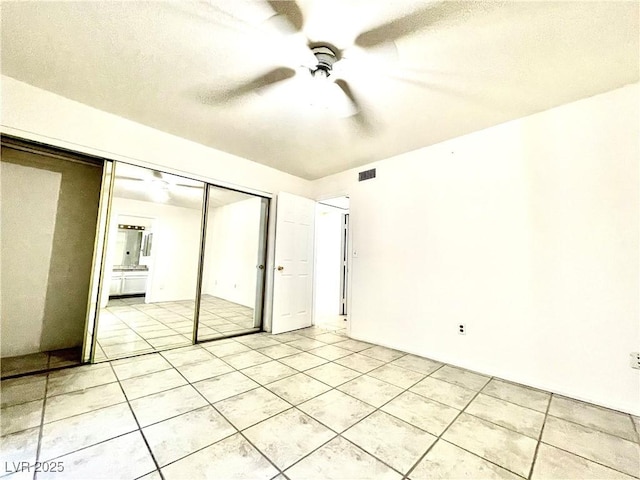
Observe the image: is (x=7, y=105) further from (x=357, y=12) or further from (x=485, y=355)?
(x=485, y=355)

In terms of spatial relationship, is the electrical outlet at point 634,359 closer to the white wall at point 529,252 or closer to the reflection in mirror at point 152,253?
the white wall at point 529,252

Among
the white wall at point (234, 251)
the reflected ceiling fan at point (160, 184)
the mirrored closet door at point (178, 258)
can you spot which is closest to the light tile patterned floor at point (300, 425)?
the mirrored closet door at point (178, 258)

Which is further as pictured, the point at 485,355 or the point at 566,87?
the point at 485,355

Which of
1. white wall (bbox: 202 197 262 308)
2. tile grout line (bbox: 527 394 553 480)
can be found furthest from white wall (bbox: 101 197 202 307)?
tile grout line (bbox: 527 394 553 480)

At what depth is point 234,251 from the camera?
605 cm

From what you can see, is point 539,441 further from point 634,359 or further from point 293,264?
point 293,264

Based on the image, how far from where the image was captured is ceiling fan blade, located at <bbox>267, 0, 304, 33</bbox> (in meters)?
1.43

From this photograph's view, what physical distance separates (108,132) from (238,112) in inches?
54.8

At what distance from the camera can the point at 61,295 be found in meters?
2.96

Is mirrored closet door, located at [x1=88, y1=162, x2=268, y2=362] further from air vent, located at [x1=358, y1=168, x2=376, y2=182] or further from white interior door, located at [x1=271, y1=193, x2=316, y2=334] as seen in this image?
air vent, located at [x1=358, y1=168, x2=376, y2=182]

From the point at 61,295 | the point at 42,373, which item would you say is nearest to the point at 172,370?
the point at 42,373

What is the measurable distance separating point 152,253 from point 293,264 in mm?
3803

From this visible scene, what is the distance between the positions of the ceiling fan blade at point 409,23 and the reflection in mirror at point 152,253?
366 cm

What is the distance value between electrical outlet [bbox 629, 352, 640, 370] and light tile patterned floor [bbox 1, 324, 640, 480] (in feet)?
1.20
